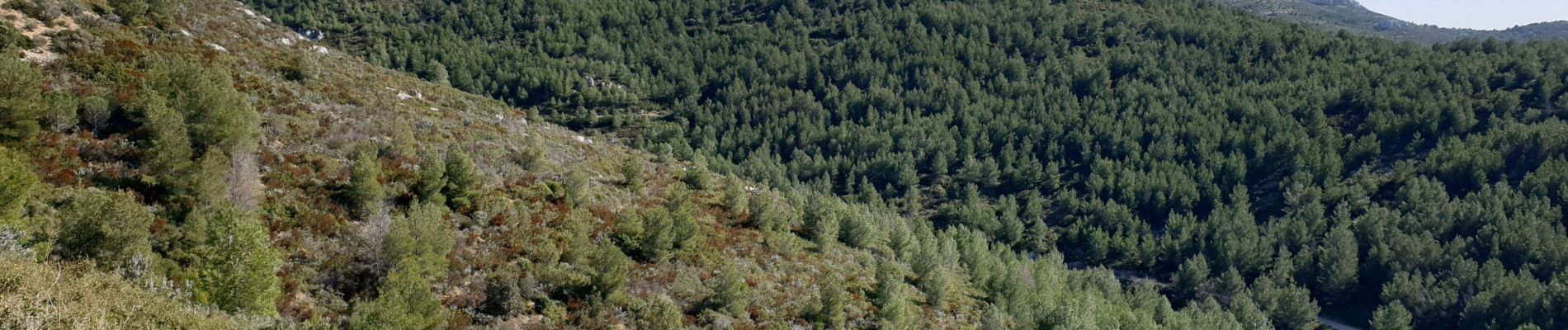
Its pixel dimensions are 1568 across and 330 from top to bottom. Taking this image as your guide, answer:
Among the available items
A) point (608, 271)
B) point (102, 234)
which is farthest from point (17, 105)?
point (608, 271)

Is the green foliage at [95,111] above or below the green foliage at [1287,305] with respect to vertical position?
above

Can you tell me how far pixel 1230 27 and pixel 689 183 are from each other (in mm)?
161383

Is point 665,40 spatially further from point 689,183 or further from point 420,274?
point 420,274

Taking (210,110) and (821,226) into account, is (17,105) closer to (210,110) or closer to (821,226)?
(210,110)

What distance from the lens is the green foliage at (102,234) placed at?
14.3 m

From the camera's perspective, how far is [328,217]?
20953 millimetres

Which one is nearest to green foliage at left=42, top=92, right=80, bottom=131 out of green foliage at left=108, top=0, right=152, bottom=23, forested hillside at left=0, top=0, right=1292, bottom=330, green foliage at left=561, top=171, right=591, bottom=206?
forested hillside at left=0, top=0, right=1292, bottom=330

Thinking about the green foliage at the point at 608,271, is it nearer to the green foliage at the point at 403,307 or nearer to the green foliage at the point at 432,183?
the green foliage at the point at 403,307

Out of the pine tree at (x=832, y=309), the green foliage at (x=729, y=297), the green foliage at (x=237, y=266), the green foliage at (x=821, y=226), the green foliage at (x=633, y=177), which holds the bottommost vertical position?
the green foliage at (x=821, y=226)

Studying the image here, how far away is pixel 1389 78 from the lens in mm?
130750

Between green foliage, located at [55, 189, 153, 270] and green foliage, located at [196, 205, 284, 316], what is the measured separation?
1.25m

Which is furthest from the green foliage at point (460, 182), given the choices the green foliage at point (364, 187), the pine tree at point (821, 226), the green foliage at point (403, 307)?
the pine tree at point (821, 226)

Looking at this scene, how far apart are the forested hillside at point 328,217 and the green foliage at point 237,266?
0.06 meters

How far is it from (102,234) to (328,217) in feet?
21.6
